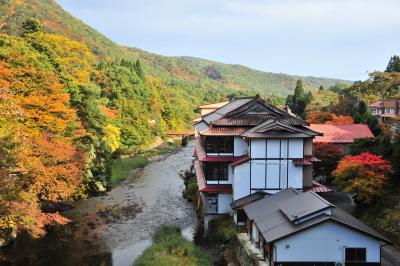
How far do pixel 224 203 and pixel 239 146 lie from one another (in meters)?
4.11

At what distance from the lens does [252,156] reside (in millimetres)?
27141

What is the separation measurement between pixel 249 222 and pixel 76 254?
10560 millimetres

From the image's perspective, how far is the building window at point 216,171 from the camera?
29.3m

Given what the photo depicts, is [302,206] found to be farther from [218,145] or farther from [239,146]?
[218,145]

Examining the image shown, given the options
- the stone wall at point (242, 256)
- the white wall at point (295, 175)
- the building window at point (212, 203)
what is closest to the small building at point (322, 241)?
the stone wall at point (242, 256)

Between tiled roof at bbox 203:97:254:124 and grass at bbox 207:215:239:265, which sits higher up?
tiled roof at bbox 203:97:254:124

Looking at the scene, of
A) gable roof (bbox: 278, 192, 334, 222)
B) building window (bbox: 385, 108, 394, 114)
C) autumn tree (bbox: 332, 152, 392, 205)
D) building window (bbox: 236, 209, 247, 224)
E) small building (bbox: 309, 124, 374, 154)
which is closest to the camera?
gable roof (bbox: 278, 192, 334, 222)

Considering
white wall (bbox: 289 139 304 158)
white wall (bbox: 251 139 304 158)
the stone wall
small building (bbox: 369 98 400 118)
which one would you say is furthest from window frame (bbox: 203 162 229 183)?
small building (bbox: 369 98 400 118)

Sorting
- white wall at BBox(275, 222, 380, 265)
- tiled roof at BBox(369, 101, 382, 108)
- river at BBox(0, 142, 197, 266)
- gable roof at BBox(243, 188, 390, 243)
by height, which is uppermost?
tiled roof at BBox(369, 101, 382, 108)

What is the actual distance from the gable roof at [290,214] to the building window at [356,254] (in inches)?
37.1

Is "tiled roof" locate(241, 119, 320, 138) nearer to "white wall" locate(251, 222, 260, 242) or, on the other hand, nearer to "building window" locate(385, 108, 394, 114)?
"white wall" locate(251, 222, 260, 242)

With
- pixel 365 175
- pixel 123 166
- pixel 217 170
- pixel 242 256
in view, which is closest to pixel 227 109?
pixel 217 170

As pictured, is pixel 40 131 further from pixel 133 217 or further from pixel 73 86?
pixel 133 217

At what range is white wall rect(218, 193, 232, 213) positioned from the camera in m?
29.0
